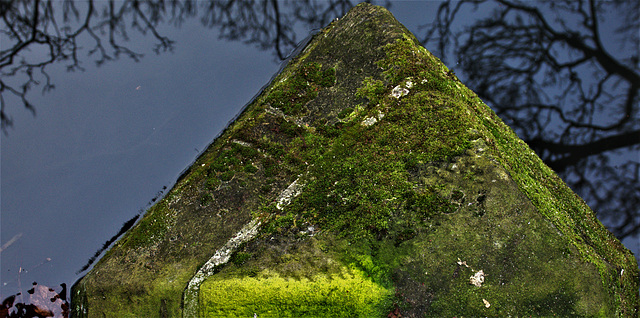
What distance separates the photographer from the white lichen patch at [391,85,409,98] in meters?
3.08

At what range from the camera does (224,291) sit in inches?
98.7

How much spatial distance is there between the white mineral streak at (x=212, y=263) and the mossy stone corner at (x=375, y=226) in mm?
10

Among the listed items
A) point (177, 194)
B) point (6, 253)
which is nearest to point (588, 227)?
point (177, 194)

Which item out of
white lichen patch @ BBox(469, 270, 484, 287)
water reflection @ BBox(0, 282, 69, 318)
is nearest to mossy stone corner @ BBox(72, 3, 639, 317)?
white lichen patch @ BBox(469, 270, 484, 287)

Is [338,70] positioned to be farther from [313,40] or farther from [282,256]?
[282,256]

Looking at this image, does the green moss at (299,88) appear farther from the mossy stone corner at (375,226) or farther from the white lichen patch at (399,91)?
the white lichen patch at (399,91)

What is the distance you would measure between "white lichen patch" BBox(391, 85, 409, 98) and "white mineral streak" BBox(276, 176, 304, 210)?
117 centimetres

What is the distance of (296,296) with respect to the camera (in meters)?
2.42

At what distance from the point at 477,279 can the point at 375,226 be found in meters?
0.75

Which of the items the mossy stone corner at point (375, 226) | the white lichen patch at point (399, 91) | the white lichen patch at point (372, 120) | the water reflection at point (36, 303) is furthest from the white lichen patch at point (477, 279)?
the water reflection at point (36, 303)

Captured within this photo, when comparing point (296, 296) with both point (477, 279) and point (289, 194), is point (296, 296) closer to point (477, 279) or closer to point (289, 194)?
point (289, 194)

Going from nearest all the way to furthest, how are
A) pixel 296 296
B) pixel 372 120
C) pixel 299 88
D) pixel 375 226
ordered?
pixel 296 296 < pixel 375 226 < pixel 372 120 < pixel 299 88

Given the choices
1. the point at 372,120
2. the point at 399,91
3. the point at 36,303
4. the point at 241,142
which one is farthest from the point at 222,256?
the point at 36,303

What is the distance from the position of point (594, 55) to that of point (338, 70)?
3805 mm
